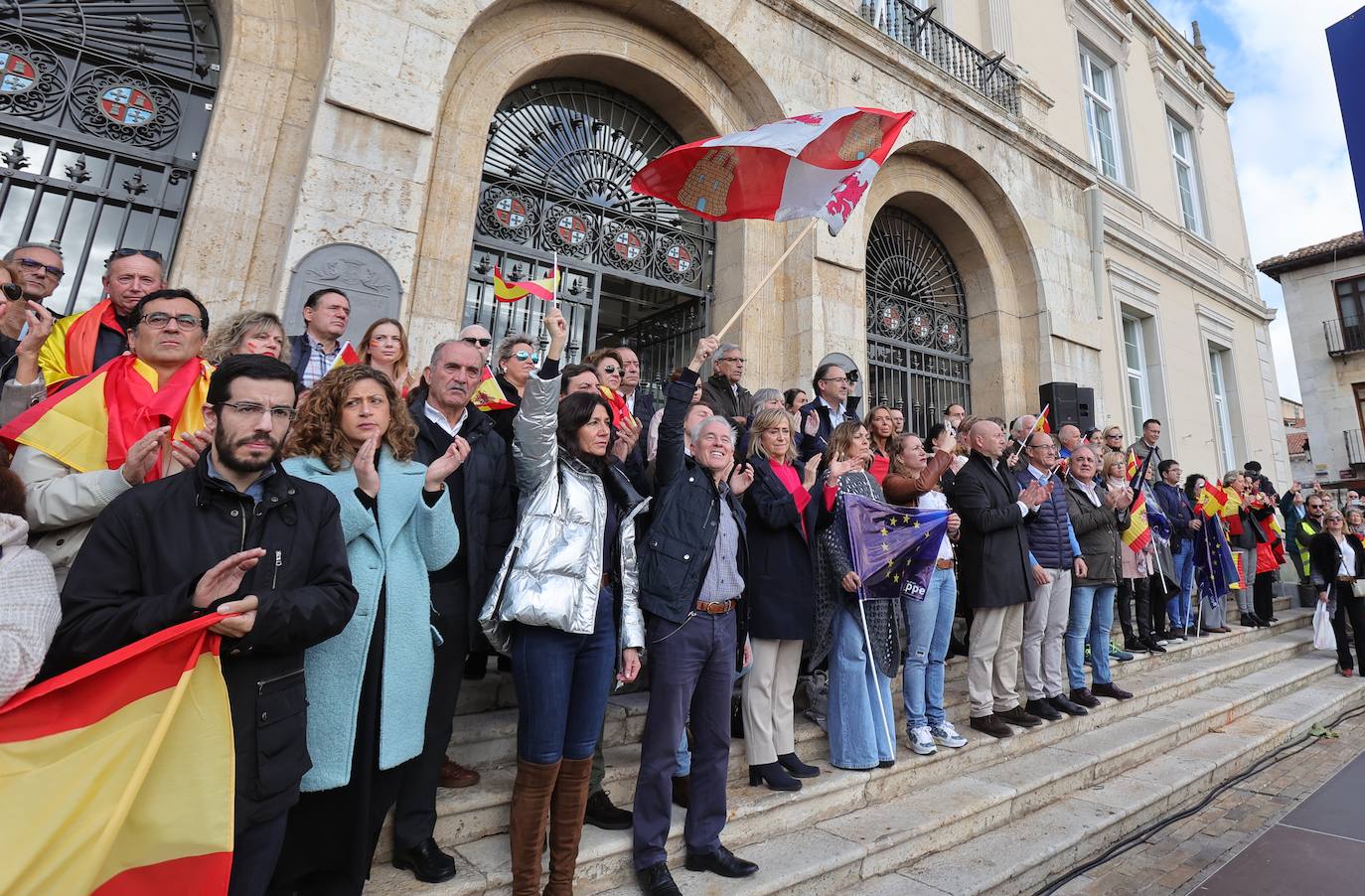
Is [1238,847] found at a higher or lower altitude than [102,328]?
lower

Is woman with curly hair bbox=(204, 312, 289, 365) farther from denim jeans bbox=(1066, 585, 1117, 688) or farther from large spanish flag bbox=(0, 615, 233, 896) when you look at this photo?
denim jeans bbox=(1066, 585, 1117, 688)

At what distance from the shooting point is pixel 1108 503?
5.43m

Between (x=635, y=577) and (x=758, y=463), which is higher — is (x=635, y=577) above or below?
below

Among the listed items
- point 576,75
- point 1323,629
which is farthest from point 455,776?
point 1323,629

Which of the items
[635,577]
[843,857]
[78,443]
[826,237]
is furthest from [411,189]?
[843,857]

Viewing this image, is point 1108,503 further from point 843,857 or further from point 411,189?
point 411,189

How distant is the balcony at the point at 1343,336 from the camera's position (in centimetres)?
2183

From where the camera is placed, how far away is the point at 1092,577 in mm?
5098

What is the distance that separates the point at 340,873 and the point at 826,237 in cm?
758

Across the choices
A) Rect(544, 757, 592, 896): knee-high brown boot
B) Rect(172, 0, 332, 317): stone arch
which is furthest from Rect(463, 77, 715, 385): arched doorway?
Rect(544, 757, 592, 896): knee-high brown boot

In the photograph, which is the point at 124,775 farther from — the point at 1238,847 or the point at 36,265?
the point at 1238,847

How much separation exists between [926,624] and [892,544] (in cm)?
63

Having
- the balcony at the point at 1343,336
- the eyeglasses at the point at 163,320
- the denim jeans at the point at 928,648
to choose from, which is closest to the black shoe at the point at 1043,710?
the denim jeans at the point at 928,648

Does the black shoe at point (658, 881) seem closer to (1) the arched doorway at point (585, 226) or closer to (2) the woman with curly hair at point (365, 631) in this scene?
(2) the woman with curly hair at point (365, 631)
